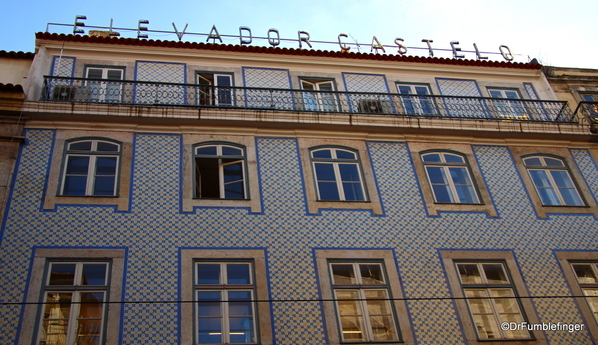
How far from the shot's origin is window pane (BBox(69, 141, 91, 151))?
9.77m

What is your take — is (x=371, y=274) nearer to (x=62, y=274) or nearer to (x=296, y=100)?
(x=296, y=100)

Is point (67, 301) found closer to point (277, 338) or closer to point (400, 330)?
point (277, 338)

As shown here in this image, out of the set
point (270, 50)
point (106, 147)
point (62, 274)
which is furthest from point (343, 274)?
point (270, 50)

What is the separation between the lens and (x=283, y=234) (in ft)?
30.0

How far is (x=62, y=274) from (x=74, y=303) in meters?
0.53

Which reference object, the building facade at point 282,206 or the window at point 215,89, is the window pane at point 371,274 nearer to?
the building facade at point 282,206

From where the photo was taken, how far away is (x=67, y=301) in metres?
7.92

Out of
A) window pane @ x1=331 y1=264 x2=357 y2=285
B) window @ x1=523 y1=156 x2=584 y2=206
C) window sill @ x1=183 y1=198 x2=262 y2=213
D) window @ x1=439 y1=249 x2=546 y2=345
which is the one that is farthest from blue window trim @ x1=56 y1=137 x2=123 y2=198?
window @ x1=523 y1=156 x2=584 y2=206

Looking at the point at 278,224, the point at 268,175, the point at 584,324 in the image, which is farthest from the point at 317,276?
the point at 584,324

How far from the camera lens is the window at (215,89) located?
36.7 ft

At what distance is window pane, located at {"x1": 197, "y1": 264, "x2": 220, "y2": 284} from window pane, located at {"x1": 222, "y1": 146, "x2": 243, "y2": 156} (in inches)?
92.2

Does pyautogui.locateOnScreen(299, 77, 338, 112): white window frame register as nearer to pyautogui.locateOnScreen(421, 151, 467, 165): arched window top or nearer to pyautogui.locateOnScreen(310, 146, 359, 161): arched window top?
pyautogui.locateOnScreen(310, 146, 359, 161): arched window top

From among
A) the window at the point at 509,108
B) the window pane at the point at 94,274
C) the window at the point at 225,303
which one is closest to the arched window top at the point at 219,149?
the window at the point at 225,303

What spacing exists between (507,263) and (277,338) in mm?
4023
